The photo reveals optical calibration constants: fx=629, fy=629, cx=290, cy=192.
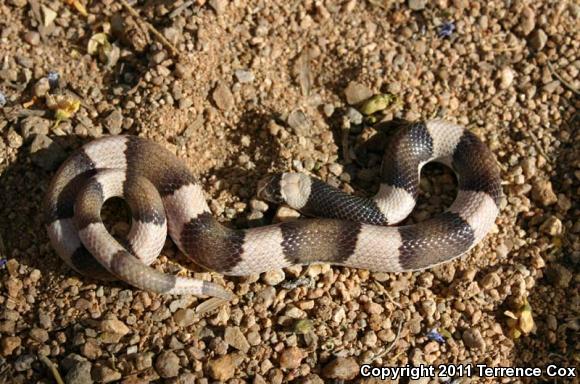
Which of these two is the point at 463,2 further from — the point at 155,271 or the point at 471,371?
the point at 155,271

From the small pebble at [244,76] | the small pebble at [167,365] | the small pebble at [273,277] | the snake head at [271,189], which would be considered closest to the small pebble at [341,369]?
the small pebble at [273,277]

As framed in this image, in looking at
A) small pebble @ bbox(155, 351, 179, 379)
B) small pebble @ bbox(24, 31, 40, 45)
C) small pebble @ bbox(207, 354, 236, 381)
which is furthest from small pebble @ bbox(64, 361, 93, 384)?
small pebble @ bbox(24, 31, 40, 45)

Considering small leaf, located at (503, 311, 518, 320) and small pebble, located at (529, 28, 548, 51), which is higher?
small pebble, located at (529, 28, 548, 51)

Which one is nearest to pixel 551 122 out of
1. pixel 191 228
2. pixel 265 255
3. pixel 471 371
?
pixel 471 371

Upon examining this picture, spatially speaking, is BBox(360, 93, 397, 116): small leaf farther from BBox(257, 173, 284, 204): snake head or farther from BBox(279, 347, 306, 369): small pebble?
BBox(279, 347, 306, 369): small pebble

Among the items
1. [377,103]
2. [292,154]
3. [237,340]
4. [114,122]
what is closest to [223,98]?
[292,154]

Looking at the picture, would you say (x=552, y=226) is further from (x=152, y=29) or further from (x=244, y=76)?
(x=152, y=29)
